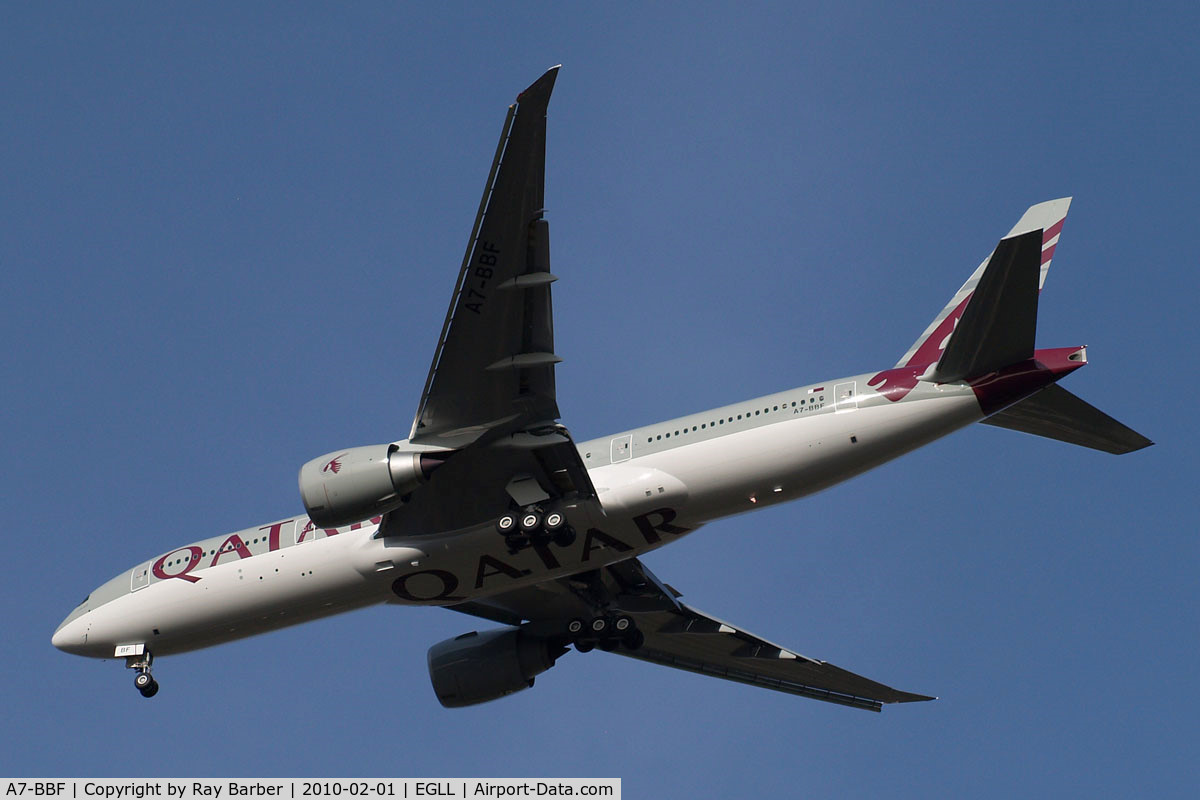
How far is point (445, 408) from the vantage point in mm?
24656

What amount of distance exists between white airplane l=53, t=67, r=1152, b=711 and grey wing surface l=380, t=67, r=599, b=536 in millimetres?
35

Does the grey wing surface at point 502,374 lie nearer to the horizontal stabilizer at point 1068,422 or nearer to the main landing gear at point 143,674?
the main landing gear at point 143,674

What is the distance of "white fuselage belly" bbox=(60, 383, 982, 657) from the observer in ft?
82.3

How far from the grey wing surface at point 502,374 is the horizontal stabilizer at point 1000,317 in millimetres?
6758

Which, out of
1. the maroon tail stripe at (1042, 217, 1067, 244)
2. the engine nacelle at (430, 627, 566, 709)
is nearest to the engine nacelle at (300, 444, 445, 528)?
the engine nacelle at (430, 627, 566, 709)

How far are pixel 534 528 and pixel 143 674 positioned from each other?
29.0ft

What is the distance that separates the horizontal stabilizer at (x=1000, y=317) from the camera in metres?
22.1

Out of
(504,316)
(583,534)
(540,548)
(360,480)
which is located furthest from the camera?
(540,548)

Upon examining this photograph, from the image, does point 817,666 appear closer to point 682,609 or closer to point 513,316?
point 682,609

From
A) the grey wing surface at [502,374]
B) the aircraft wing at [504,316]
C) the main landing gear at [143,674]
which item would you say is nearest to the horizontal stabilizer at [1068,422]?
the grey wing surface at [502,374]

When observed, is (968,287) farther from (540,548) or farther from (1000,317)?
(540,548)

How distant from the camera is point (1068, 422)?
25609 millimetres

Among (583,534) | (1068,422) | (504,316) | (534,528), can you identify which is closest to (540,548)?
(534,528)

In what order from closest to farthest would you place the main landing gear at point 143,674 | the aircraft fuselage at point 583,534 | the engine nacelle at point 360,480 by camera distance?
the engine nacelle at point 360,480 → the aircraft fuselage at point 583,534 → the main landing gear at point 143,674
